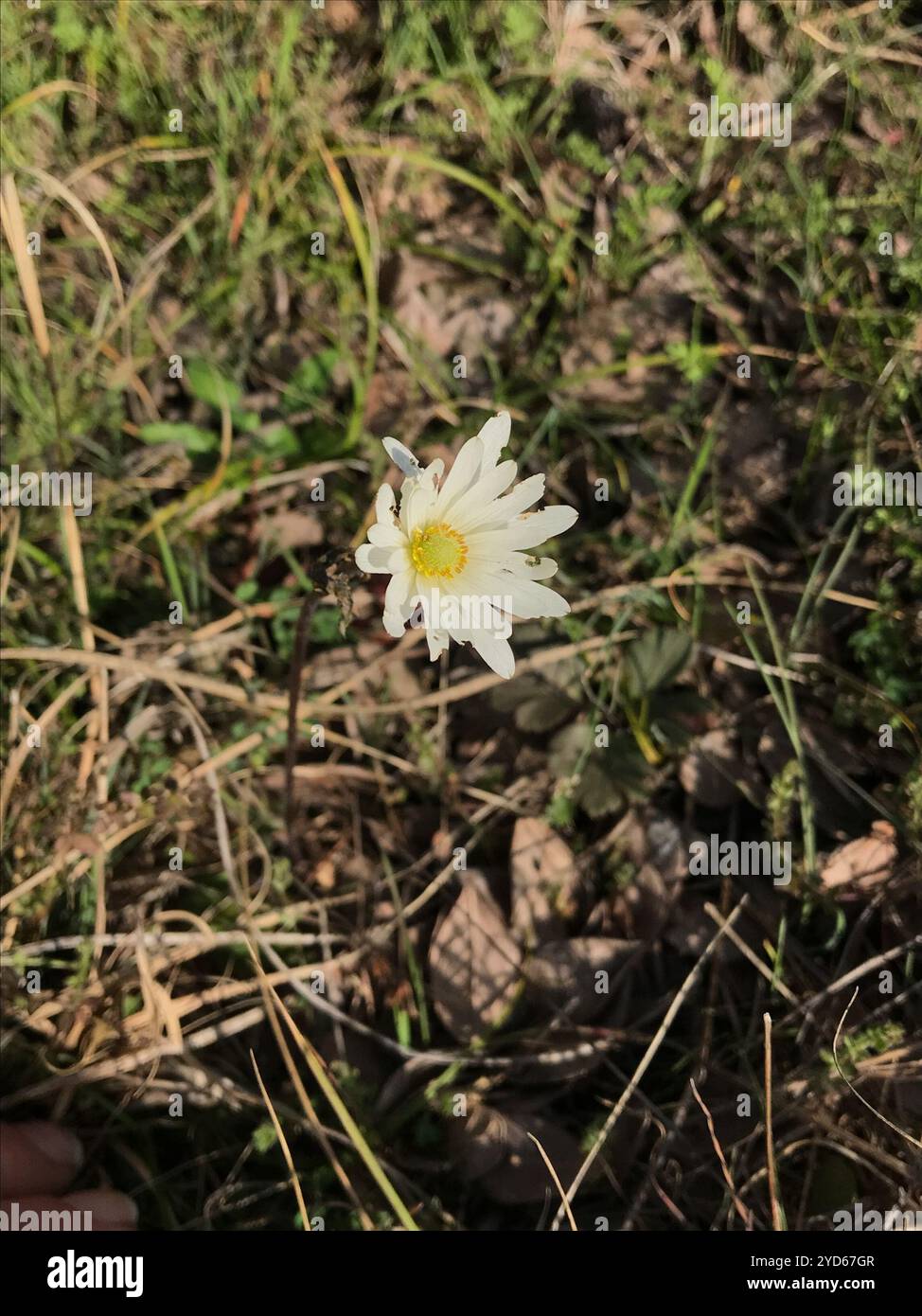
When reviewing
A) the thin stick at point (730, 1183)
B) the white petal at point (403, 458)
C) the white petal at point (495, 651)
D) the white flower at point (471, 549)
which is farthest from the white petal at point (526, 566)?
the thin stick at point (730, 1183)

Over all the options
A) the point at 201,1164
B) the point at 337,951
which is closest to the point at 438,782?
the point at 337,951

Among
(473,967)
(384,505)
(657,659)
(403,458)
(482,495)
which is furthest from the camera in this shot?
(657,659)

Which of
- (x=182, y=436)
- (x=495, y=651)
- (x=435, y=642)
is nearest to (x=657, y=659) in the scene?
(x=495, y=651)

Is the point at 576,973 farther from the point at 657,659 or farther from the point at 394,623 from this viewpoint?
the point at 394,623

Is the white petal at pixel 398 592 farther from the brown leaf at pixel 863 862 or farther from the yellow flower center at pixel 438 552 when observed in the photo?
the brown leaf at pixel 863 862
